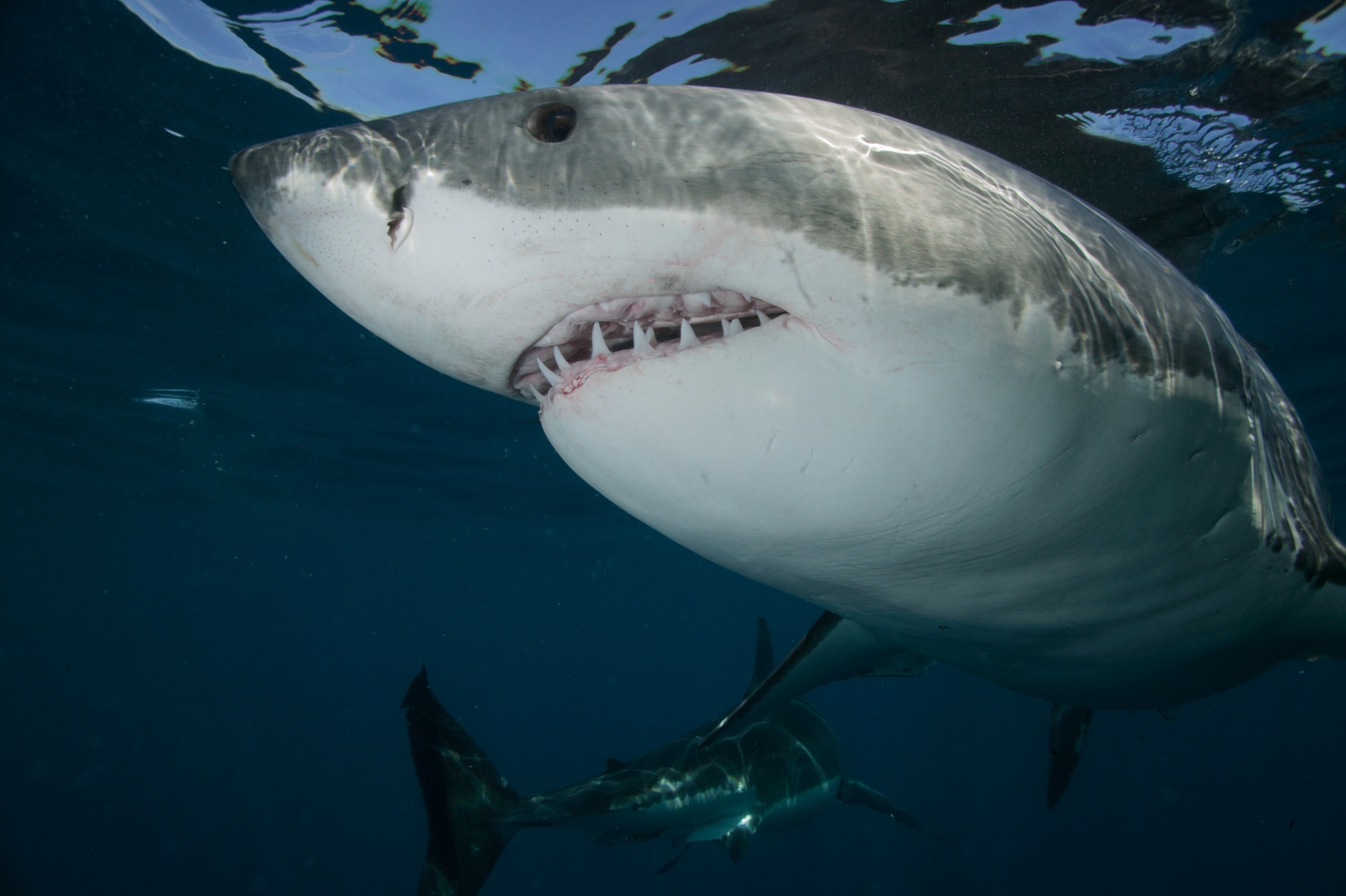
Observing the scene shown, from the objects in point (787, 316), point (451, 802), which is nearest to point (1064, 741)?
point (451, 802)

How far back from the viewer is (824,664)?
420 cm

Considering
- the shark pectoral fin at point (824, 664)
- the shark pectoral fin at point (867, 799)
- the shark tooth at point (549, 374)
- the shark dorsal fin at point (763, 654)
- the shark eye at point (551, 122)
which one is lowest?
the shark pectoral fin at point (867, 799)

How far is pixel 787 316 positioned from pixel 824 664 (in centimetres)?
337

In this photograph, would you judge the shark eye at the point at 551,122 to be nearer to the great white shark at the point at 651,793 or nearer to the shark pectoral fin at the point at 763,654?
the great white shark at the point at 651,793

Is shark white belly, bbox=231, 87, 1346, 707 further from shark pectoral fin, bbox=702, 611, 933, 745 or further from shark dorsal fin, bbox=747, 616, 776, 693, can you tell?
shark dorsal fin, bbox=747, 616, 776, 693

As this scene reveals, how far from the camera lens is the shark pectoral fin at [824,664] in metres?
3.79

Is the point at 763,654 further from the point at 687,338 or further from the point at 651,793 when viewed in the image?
the point at 687,338

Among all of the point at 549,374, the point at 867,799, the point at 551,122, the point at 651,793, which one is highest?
the point at 551,122

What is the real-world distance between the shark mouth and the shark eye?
1.25ft

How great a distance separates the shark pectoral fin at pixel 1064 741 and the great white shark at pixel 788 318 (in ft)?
15.6

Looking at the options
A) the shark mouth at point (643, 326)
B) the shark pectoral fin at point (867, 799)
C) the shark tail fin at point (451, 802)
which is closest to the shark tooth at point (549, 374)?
the shark mouth at point (643, 326)

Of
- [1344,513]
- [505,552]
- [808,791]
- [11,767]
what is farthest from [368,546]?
[11,767]

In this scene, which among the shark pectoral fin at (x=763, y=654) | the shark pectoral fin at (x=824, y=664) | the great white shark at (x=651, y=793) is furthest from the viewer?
the shark pectoral fin at (x=763, y=654)

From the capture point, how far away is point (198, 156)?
7742mm
